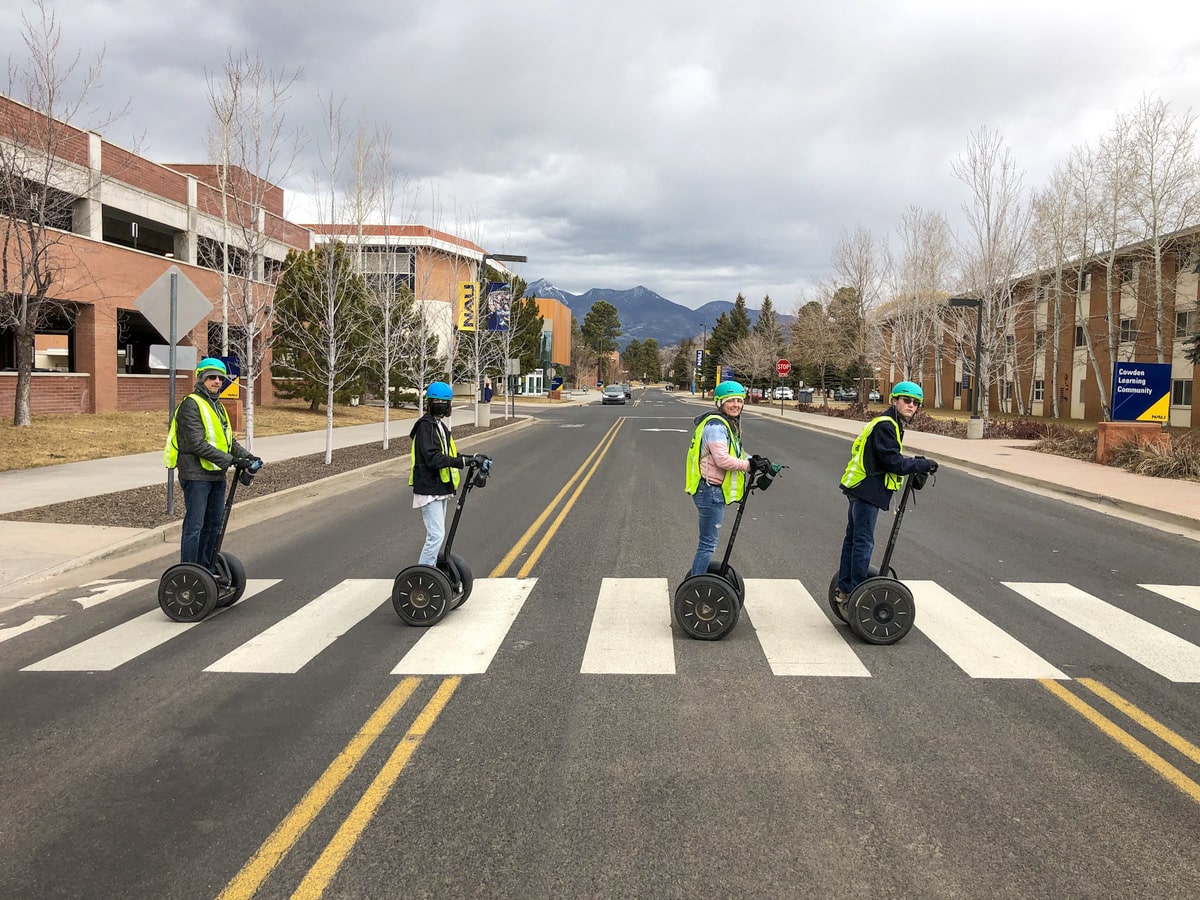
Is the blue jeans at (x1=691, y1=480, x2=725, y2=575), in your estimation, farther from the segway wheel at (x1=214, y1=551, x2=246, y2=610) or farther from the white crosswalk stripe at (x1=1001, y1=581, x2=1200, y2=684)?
the segway wheel at (x1=214, y1=551, x2=246, y2=610)

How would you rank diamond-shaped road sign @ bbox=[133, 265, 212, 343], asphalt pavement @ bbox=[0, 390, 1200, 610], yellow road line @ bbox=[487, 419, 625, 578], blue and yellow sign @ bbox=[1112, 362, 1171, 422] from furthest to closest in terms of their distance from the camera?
blue and yellow sign @ bbox=[1112, 362, 1171, 422] < diamond-shaped road sign @ bbox=[133, 265, 212, 343] < asphalt pavement @ bbox=[0, 390, 1200, 610] < yellow road line @ bbox=[487, 419, 625, 578]

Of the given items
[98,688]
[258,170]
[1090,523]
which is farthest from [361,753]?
[258,170]

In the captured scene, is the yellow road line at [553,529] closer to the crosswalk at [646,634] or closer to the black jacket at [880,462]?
the crosswalk at [646,634]

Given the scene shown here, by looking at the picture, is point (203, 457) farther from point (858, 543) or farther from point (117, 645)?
point (858, 543)

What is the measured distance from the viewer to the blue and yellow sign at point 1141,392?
17.7 m

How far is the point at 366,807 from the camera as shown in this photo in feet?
11.7

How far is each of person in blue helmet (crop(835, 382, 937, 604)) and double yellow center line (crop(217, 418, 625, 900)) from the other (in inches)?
115

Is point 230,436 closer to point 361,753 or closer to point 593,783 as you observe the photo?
point 361,753

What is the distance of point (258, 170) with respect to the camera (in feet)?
51.2

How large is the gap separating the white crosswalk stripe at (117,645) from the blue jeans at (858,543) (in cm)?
493

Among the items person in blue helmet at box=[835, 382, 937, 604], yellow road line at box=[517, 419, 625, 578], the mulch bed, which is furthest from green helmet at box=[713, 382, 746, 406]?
the mulch bed

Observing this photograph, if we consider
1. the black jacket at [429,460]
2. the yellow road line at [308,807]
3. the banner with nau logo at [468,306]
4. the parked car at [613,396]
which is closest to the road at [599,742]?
the yellow road line at [308,807]

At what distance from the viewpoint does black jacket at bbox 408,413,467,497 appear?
6.09 metres

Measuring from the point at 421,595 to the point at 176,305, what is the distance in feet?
22.6
